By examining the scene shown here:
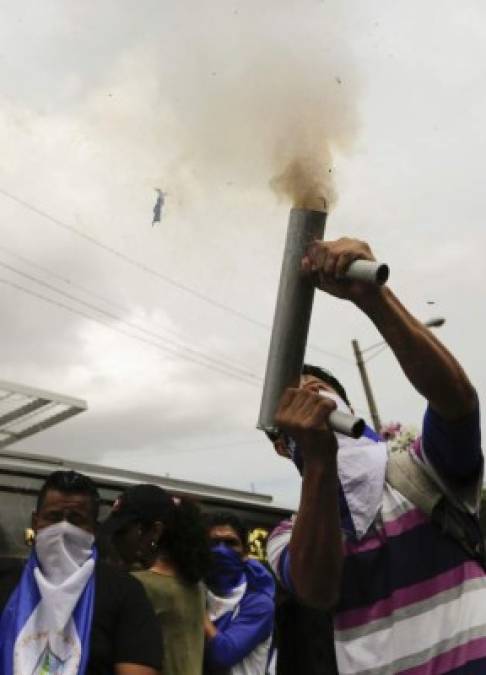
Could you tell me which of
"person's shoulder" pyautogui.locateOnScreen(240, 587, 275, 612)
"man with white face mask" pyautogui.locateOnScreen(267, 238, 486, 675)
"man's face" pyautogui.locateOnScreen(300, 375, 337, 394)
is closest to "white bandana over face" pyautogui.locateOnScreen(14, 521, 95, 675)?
"man with white face mask" pyautogui.locateOnScreen(267, 238, 486, 675)

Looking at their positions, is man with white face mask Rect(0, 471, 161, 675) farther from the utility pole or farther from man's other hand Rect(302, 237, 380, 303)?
the utility pole

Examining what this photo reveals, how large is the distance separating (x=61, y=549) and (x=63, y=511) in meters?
0.15

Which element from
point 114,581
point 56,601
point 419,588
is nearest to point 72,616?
point 56,601

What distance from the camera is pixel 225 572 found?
4.04 meters

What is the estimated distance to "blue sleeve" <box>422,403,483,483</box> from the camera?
1.67 m

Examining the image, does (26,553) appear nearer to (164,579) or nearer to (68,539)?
(164,579)

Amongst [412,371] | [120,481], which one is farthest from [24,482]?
[412,371]

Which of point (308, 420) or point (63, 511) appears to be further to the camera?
point (63, 511)

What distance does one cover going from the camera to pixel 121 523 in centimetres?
337

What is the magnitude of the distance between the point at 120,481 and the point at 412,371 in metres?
4.04

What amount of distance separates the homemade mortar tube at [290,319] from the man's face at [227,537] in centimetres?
273

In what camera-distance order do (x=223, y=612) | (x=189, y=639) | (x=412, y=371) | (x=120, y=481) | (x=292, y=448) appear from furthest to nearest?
(x=120, y=481) → (x=223, y=612) → (x=189, y=639) → (x=292, y=448) → (x=412, y=371)

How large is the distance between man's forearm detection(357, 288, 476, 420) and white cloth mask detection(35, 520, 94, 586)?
1.52 m

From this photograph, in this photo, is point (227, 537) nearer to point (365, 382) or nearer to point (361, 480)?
point (361, 480)
